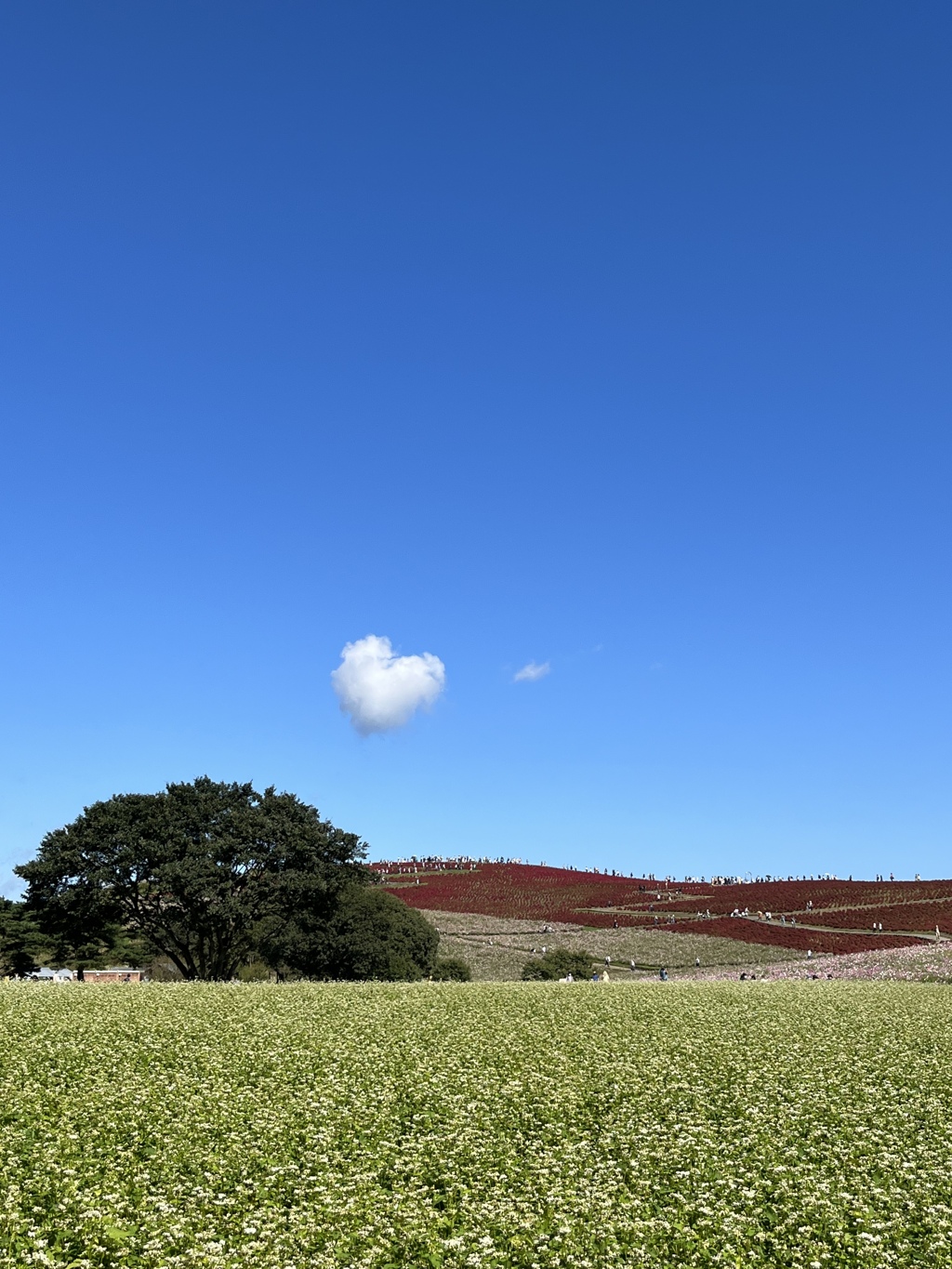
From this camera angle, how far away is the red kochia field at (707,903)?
78.8 m

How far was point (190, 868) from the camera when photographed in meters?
51.2

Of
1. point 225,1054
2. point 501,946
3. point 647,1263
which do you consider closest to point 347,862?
point 501,946

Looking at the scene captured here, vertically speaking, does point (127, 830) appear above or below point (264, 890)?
above

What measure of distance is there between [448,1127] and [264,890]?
1512 inches

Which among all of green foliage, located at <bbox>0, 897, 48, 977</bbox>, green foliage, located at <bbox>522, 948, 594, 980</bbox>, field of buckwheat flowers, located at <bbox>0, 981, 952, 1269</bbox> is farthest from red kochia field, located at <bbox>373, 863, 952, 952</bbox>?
field of buckwheat flowers, located at <bbox>0, 981, 952, 1269</bbox>

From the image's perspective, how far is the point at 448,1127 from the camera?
58.3 ft

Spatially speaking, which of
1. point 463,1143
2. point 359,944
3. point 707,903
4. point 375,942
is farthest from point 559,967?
point 463,1143

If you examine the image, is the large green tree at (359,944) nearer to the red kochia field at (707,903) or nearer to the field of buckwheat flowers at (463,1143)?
the field of buckwheat flowers at (463,1143)

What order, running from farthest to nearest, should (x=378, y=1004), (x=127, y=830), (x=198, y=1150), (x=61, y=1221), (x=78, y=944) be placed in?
(x=78, y=944) → (x=127, y=830) → (x=378, y=1004) → (x=198, y=1150) → (x=61, y=1221)

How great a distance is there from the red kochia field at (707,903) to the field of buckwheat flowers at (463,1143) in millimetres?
51708

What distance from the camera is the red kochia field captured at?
78806 mm

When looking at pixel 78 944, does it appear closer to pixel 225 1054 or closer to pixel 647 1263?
pixel 225 1054

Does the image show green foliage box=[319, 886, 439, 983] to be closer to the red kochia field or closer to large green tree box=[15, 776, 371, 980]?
large green tree box=[15, 776, 371, 980]

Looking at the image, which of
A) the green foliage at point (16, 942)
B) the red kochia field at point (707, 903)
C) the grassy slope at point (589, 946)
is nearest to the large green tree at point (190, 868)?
the green foliage at point (16, 942)
